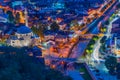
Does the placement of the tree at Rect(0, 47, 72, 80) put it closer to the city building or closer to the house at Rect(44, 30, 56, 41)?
the city building

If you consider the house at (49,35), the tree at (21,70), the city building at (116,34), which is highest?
the tree at (21,70)

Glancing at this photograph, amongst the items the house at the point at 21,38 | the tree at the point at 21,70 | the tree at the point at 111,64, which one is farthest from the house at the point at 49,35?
the tree at the point at 21,70

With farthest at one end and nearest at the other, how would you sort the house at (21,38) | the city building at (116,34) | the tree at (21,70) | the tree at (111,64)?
1. the house at (21,38)
2. the city building at (116,34)
3. the tree at (111,64)
4. the tree at (21,70)

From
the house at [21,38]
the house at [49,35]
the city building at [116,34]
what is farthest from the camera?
the house at [49,35]

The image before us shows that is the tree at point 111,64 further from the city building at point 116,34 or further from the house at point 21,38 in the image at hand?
the house at point 21,38

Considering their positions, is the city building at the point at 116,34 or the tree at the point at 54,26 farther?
the tree at the point at 54,26

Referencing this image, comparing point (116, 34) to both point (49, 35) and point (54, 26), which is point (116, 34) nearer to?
point (49, 35)

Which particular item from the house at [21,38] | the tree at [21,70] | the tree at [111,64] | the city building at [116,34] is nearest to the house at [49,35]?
the house at [21,38]

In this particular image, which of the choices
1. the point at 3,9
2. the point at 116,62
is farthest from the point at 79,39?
the point at 3,9

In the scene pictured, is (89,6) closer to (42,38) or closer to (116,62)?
(42,38)

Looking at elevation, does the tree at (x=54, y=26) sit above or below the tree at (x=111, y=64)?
below
